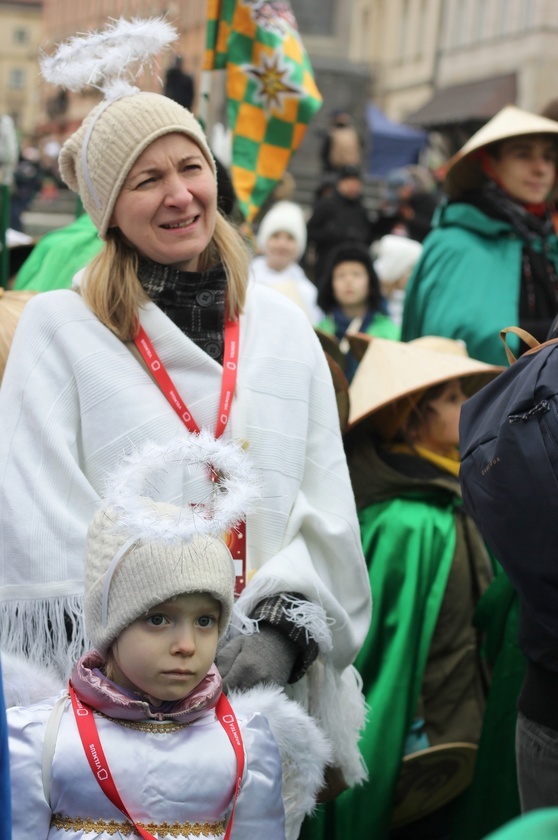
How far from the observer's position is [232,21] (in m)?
5.98

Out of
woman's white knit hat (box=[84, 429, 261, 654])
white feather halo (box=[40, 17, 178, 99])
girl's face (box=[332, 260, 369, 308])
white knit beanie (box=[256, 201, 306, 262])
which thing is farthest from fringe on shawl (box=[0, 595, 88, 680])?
white knit beanie (box=[256, 201, 306, 262])

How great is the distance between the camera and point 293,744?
2.74 m

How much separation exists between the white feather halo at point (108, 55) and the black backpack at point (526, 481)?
125cm

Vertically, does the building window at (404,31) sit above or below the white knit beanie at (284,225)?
below

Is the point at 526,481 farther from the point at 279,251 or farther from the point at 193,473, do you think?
the point at 279,251

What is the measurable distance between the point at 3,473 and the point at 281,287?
2674mm

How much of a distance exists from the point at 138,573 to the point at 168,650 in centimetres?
15

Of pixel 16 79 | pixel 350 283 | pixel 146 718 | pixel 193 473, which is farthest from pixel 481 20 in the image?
pixel 16 79

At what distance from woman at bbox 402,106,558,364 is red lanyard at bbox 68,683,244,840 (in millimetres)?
3054

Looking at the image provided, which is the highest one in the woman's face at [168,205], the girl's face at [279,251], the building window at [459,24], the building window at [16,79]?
the woman's face at [168,205]

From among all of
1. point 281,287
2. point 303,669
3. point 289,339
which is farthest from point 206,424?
point 281,287

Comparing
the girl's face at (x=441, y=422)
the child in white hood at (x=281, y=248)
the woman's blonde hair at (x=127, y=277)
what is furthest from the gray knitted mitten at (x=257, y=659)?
the child in white hood at (x=281, y=248)

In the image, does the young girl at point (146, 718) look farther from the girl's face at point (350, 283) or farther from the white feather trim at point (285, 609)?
the girl's face at point (350, 283)

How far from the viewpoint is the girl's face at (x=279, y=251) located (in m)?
9.37
